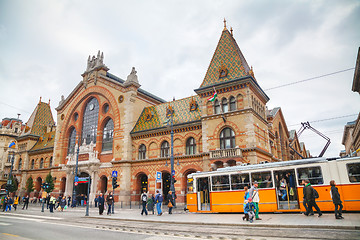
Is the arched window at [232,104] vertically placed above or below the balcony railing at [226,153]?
above

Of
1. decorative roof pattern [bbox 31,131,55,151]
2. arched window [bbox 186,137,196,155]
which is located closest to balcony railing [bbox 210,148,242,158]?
arched window [bbox 186,137,196,155]

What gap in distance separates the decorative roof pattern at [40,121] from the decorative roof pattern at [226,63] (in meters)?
41.1

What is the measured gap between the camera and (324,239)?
822 cm

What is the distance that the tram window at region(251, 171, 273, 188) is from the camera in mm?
16234

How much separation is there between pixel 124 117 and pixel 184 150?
10.5 meters

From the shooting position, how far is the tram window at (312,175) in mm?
14797

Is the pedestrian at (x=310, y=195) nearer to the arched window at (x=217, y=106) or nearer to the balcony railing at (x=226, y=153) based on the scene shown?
the balcony railing at (x=226, y=153)

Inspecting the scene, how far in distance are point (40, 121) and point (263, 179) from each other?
53.3 meters

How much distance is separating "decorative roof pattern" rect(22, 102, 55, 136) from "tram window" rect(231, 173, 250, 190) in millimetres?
49036

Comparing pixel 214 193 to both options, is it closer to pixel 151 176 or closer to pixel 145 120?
pixel 151 176

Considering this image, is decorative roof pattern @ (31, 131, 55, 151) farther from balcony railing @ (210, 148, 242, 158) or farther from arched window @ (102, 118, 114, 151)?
balcony railing @ (210, 148, 242, 158)

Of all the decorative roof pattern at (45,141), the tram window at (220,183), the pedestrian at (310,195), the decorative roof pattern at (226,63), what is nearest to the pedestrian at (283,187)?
the pedestrian at (310,195)

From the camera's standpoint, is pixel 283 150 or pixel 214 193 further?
pixel 283 150

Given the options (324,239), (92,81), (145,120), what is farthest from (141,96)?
(324,239)
